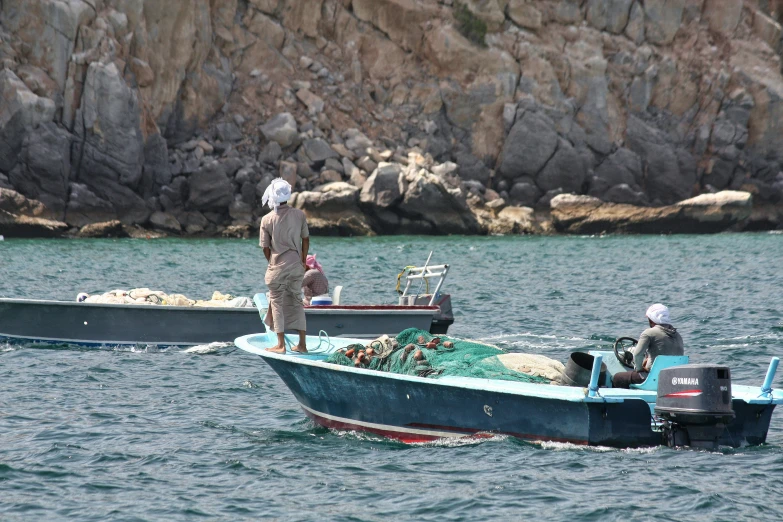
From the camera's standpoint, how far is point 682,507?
8406 millimetres

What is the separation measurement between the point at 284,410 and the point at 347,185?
39527 millimetres

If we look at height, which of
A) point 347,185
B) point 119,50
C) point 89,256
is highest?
point 119,50

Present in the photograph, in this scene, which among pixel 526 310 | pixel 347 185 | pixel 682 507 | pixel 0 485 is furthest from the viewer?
pixel 347 185

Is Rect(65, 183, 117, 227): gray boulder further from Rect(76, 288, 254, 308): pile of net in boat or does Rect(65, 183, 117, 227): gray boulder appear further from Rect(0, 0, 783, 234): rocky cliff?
Rect(76, 288, 254, 308): pile of net in boat

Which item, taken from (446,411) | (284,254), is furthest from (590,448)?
(284,254)

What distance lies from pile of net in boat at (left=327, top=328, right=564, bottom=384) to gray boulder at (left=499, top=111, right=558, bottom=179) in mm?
46938

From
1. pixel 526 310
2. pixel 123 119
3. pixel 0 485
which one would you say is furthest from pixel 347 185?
pixel 0 485

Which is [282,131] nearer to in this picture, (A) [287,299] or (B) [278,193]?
(A) [287,299]

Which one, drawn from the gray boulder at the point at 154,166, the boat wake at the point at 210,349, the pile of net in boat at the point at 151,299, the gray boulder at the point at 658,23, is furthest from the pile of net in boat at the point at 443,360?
the gray boulder at the point at 658,23

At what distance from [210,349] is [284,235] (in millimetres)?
5935

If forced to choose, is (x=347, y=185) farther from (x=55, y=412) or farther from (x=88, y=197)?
(x=55, y=412)

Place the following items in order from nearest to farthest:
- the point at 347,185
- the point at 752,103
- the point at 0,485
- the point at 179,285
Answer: the point at 0,485
the point at 179,285
the point at 347,185
the point at 752,103

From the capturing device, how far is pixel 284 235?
37.9ft

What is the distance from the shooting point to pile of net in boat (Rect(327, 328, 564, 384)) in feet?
35.2
